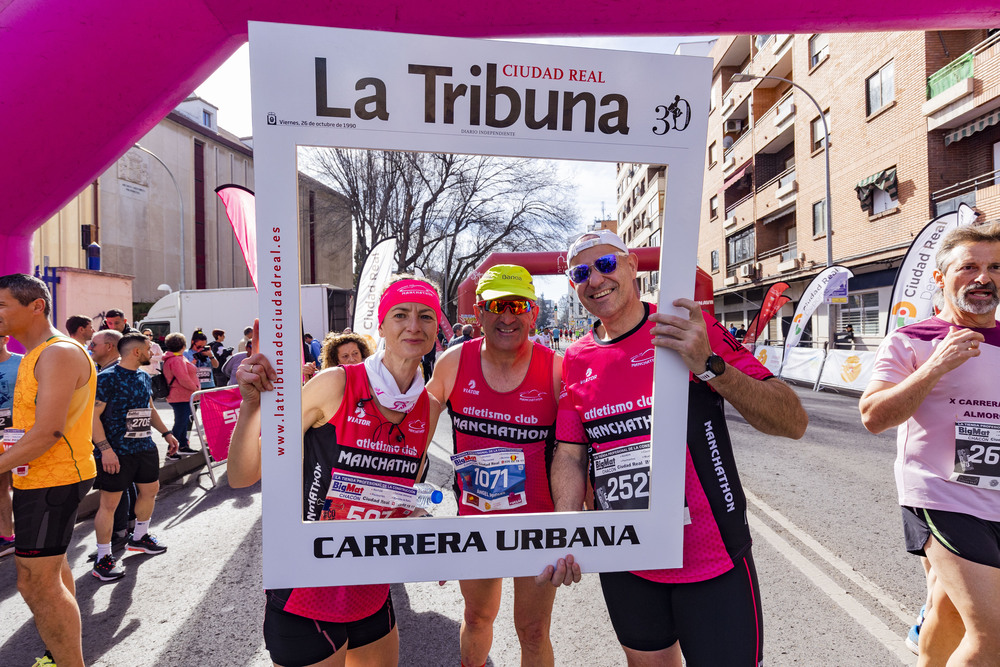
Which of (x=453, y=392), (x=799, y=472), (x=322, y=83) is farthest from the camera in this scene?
(x=799, y=472)

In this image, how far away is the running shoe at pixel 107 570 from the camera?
4.18m

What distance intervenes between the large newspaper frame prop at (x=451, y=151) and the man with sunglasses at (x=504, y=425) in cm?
67

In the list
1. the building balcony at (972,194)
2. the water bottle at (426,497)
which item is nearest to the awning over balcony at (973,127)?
the building balcony at (972,194)

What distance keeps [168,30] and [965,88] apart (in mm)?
20230

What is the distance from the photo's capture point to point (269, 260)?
1.53m

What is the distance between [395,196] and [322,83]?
2.79 ft

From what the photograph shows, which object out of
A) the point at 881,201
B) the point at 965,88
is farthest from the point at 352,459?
the point at 881,201

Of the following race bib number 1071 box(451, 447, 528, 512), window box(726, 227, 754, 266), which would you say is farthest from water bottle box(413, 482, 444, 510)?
window box(726, 227, 754, 266)

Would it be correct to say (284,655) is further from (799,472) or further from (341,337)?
(799,472)

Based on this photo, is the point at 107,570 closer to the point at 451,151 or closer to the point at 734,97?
the point at 451,151

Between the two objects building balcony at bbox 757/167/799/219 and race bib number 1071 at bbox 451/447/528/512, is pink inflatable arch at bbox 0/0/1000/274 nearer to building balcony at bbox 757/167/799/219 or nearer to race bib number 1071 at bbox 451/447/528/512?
race bib number 1071 at bbox 451/447/528/512

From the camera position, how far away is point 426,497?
195cm

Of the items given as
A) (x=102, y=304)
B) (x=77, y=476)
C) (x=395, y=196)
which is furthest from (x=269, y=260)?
(x=102, y=304)

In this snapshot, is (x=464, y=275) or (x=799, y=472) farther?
(x=799, y=472)
